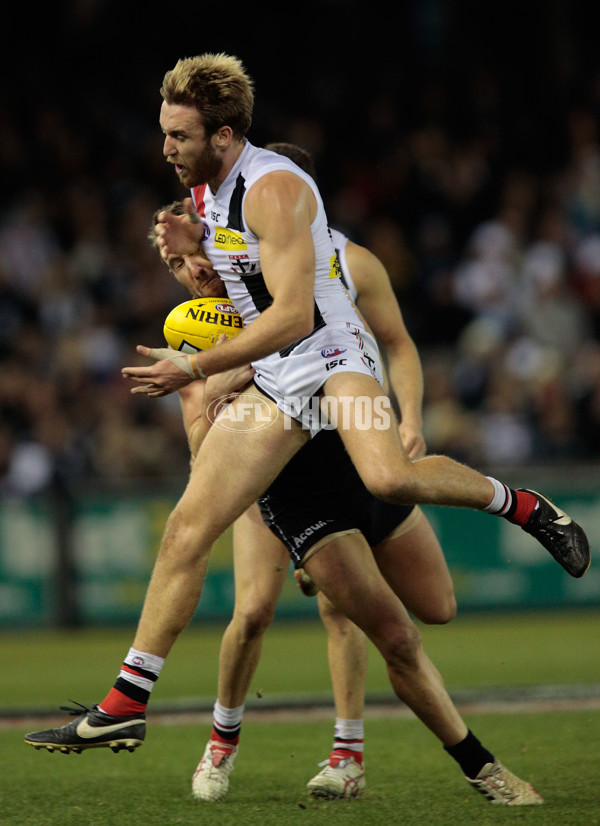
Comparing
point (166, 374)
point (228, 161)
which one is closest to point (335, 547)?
point (166, 374)

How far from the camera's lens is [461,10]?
1697cm

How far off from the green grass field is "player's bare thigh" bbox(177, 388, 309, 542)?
111cm

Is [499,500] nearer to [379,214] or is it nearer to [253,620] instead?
[253,620]

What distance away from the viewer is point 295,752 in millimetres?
6031

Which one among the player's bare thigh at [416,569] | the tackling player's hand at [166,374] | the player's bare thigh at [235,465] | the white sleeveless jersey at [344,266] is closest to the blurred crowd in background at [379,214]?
the white sleeveless jersey at [344,266]

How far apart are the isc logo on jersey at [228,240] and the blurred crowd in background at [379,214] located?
Answer: 22.8ft

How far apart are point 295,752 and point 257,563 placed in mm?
1245

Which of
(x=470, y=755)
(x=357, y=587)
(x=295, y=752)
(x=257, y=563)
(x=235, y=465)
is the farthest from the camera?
(x=295, y=752)

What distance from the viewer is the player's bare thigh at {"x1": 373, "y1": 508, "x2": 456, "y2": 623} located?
16.1ft

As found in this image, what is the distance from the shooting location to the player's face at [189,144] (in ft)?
15.3

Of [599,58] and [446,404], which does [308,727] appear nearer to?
[446,404]

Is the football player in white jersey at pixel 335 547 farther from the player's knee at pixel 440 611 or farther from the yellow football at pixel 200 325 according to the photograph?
the yellow football at pixel 200 325

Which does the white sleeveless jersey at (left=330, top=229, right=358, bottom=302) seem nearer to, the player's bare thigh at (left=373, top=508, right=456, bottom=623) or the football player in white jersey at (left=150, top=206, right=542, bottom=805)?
the football player in white jersey at (left=150, top=206, right=542, bottom=805)

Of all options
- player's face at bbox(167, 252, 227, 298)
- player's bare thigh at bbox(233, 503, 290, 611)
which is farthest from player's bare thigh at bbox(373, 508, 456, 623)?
player's face at bbox(167, 252, 227, 298)
